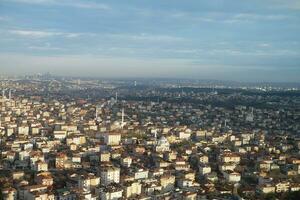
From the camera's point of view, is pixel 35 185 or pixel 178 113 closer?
pixel 35 185

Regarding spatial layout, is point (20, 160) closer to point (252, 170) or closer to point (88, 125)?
point (252, 170)

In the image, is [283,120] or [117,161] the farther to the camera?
[283,120]

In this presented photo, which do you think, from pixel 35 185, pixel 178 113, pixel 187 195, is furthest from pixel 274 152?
pixel 178 113

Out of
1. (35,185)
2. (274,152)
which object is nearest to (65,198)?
(35,185)

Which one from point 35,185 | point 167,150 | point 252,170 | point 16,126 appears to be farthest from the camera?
point 16,126

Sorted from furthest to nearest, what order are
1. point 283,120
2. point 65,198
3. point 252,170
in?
point 283,120 → point 252,170 → point 65,198

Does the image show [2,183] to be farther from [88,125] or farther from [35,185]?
[88,125]
